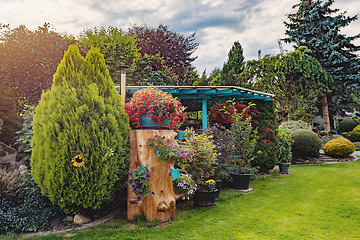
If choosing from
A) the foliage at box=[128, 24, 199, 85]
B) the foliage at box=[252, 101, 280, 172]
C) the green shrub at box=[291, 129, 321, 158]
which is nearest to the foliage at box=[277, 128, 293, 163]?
the foliage at box=[252, 101, 280, 172]

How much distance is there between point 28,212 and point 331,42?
22.7 m

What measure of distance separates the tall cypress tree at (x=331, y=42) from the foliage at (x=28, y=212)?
69.7ft

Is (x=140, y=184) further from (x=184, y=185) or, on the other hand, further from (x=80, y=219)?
(x=80, y=219)

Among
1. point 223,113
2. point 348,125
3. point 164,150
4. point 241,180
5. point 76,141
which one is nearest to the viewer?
point 76,141

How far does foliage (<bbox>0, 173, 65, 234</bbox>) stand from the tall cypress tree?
69.7 feet

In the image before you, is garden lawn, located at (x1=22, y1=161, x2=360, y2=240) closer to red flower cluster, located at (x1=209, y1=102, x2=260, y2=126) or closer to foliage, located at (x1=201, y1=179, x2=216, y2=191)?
foliage, located at (x1=201, y1=179, x2=216, y2=191)

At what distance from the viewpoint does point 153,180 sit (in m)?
4.22

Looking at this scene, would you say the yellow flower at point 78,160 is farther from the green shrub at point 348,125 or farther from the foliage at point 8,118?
the green shrub at point 348,125

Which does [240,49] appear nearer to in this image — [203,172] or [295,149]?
[295,149]

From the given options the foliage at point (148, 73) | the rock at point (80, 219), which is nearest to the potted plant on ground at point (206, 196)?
the rock at point (80, 219)

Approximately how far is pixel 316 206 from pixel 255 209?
130cm

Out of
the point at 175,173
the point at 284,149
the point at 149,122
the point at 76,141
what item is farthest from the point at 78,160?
the point at 284,149

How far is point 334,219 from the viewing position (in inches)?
173

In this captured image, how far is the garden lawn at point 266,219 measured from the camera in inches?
149
